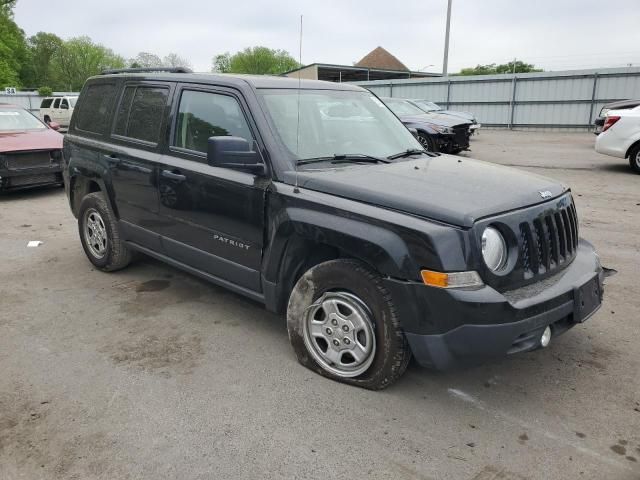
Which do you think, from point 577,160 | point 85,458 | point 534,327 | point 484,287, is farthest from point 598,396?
point 577,160

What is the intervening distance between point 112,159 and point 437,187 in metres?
3.12

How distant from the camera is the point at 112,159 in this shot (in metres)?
4.93

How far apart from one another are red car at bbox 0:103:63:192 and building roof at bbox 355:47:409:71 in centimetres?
6101

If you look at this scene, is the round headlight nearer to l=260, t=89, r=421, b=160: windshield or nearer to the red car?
l=260, t=89, r=421, b=160: windshield

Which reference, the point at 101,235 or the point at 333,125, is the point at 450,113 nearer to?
the point at 101,235

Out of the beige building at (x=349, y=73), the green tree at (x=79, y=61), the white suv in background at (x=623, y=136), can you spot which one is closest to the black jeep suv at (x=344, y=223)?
the white suv in background at (x=623, y=136)

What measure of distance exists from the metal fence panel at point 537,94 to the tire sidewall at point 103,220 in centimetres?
2273

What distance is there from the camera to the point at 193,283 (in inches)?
205

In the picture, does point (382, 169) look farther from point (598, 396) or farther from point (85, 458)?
point (85, 458)

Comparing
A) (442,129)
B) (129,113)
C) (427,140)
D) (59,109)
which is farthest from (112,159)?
(59,109)

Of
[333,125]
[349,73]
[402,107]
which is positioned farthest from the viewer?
[349,73]

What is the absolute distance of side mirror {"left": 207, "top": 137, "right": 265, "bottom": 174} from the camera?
3.41 meters

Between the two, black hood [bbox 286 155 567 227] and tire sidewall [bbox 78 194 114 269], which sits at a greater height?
black hood [bbox 286 155 567 227]

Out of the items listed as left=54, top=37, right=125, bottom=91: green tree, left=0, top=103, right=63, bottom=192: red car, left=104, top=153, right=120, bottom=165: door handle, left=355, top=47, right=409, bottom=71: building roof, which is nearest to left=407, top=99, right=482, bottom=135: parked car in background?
left=0, top=103, right=63, bottom=192: red car
